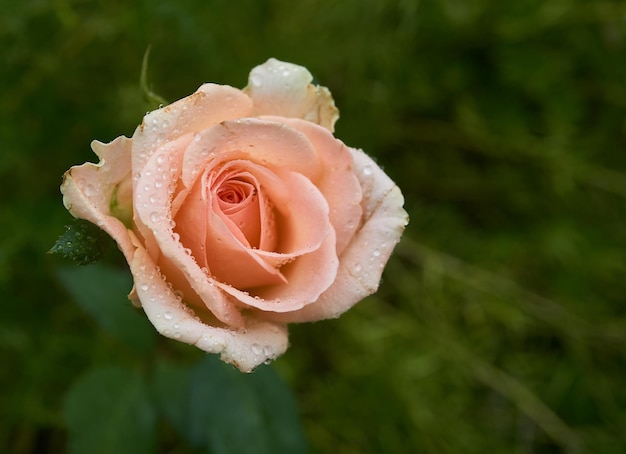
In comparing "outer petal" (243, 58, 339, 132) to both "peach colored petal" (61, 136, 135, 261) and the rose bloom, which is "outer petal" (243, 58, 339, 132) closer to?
the rose bloom

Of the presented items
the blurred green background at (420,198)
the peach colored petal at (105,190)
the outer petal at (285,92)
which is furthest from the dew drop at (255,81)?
the blurred green background at (420,198)

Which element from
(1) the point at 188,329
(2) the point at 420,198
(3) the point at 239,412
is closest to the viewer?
Result: (1) the point at 188,329

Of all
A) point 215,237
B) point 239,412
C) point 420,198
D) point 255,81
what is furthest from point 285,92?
point 420,198

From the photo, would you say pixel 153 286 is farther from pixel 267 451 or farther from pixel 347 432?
pixel 347 432

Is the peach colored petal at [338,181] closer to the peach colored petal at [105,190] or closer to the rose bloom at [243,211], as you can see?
the rose bloom at [243,211]

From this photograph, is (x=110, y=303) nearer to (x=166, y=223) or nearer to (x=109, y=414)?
(x=109, y=414)

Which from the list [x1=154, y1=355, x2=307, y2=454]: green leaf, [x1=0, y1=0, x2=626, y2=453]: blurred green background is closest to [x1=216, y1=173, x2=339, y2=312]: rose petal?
[x1=154, y1=355, x2=307, y2=454]: green leaf
